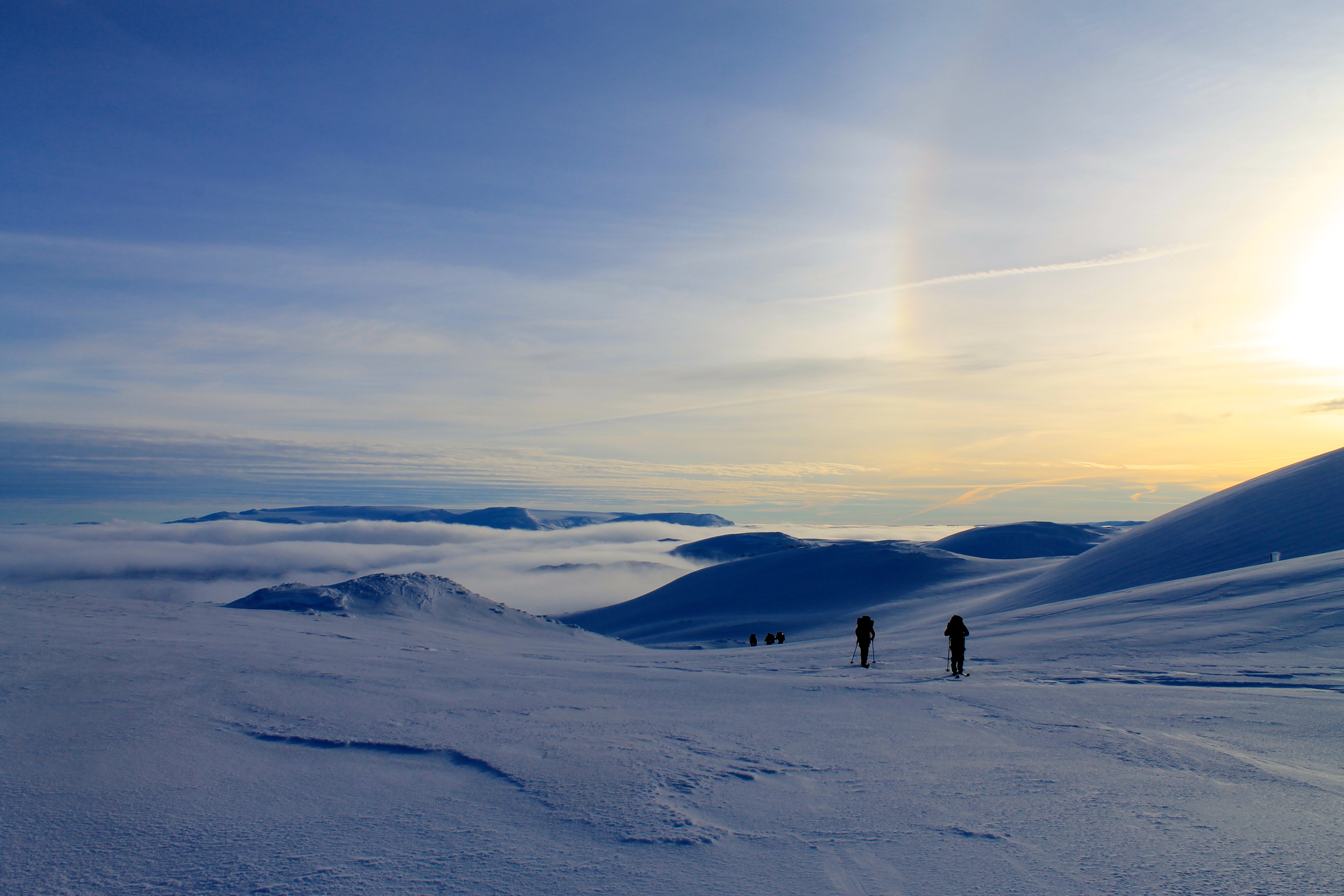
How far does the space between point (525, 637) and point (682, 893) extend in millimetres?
25966

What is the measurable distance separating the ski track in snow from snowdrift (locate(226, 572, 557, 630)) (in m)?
22.5

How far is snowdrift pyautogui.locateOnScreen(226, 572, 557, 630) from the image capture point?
33406mm

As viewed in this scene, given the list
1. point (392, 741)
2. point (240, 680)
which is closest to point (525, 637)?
point (240, 680)

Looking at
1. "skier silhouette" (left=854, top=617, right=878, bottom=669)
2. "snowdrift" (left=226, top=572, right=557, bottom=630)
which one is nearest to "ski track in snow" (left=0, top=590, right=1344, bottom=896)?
"skier silhouette" (left=854, top=617, right=878, bottom=669)

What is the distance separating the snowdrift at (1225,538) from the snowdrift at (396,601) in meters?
22.4

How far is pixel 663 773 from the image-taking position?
615 centimetres

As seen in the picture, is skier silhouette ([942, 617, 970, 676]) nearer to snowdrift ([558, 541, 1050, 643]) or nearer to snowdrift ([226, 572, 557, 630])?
snowdrift ([226, 572, 557, 630])

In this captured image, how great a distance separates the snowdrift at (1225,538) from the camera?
1085 inches

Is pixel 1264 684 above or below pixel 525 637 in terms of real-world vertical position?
above

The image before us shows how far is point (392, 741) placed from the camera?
275 inches

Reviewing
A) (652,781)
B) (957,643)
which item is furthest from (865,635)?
(652,781)

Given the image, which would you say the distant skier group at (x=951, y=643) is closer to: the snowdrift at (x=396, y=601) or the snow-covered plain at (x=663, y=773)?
the snow-covered plain at (x=663, y=773)

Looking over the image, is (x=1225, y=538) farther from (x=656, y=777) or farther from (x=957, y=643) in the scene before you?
(x=656, y=777)

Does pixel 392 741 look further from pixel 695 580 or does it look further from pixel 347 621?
pixel 695 580
